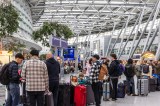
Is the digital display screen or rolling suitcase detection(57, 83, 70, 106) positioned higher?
the digital display screen

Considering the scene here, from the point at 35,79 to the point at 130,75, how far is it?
802cm

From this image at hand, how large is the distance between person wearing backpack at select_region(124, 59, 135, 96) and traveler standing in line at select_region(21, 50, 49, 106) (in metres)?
7.72

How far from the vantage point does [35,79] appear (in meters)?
7.61

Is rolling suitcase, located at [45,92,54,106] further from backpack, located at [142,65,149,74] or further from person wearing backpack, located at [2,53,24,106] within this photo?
backpack, located at [142,65,149,74]

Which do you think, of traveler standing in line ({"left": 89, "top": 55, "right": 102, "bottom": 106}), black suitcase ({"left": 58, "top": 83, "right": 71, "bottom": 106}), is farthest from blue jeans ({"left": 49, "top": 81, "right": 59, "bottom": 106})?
traveler standing in line ({"left": 89, "top": 55, "right": 102, "bottom": 106})

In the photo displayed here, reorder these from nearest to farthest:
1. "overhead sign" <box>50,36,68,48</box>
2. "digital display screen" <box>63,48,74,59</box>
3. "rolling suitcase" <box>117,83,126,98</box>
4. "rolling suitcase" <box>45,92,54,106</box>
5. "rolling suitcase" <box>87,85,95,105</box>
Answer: "rolling suitcase" <box>45,92,54,106</box> → "overhead sign" <box>50,36,68,48</box> → "rolling suitcase" <box>87,85,95,105</box> → "rolling suitcase" <box>117,83,126,98</box> → "digital display screen" <box>63,48,74,59</box>

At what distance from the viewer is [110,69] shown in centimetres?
1315

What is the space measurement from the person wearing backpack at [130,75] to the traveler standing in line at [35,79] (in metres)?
7.72

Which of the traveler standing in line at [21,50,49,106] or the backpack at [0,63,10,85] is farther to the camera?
the backpack at [0,63,10,85]

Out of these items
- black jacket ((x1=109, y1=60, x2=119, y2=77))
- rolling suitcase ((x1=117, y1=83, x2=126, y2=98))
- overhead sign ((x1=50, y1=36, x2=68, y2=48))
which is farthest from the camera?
rolling suitcase ((x1=117, y1=83, x2=126, y2=98))

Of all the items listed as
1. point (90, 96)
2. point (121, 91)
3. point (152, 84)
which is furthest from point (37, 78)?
point (152, 84)

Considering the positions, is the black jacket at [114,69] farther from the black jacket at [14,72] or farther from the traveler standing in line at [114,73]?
the black jacket at [14,72]

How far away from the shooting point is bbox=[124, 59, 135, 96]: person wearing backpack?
48.8ft

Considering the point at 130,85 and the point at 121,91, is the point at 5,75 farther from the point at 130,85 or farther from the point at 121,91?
the point at 130,85
